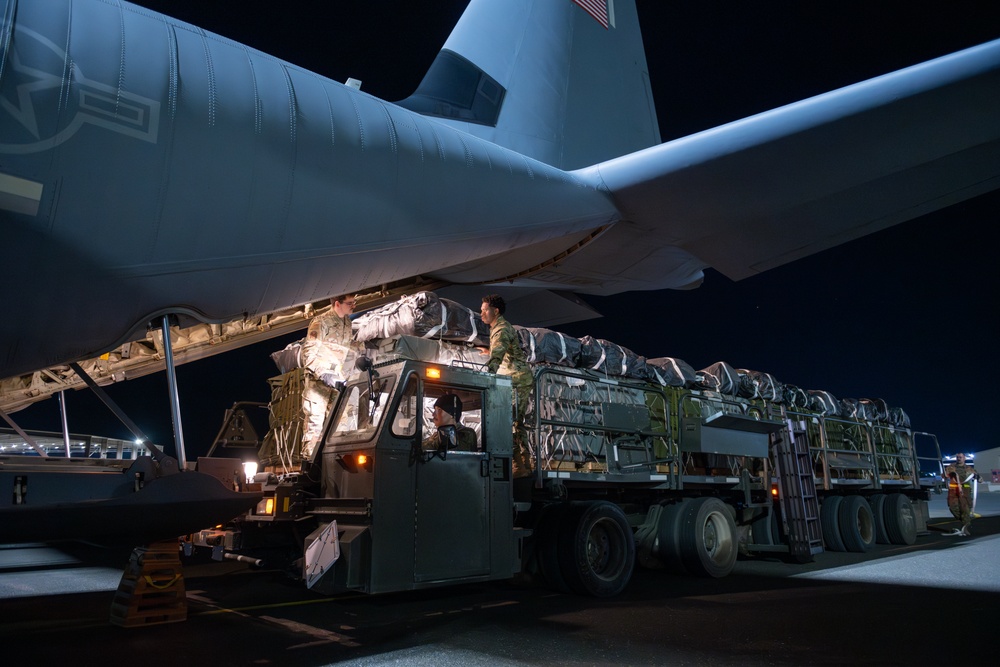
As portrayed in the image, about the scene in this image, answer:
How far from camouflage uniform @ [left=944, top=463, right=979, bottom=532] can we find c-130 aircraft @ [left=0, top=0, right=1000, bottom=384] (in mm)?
8476

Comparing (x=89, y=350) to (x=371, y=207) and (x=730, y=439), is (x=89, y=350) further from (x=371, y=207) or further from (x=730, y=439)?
(x=730, y=439)

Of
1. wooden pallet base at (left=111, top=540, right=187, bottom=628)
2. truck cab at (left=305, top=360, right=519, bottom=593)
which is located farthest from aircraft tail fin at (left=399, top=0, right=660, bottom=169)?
wooden pallet base at (left=111, top=540, right=187, bottom=628)

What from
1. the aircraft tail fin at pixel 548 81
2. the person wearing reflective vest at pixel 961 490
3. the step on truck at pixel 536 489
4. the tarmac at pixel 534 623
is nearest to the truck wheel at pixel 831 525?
the step on truck at pixel 536 489

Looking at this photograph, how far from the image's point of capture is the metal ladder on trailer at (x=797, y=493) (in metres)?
9.34

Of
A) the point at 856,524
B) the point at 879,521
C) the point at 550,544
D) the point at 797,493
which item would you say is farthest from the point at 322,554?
the point at 879,521

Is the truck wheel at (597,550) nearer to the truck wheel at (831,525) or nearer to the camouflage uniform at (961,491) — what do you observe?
the truck wheel at (831,525)

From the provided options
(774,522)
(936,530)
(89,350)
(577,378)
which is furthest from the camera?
(936,530)

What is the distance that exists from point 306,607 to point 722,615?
12.6 feet

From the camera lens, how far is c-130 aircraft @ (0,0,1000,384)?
142 inches

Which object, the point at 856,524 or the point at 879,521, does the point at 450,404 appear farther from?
the point at 879,521

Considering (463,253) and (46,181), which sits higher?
(463,253)

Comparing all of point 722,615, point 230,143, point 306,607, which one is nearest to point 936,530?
point 722,615

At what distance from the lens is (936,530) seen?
610 inches

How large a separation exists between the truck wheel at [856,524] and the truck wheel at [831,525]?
0.11 metres
